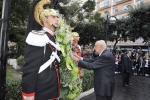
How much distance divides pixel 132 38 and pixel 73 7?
7354 millimetres

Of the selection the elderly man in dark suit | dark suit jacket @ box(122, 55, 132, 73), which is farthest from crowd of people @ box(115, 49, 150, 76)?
the elderly man in dark suit

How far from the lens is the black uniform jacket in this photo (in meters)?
2.62

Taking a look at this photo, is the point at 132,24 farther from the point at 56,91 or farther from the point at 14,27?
the point at 56,91

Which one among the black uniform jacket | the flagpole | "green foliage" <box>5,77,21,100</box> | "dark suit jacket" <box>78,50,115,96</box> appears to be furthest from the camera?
"green foliage" <box>5,77,21,100</box>

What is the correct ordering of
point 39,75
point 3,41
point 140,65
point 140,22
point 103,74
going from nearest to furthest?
point 39,75 → point 3,41 → point 103,74 → point 140,65 → point 140,22

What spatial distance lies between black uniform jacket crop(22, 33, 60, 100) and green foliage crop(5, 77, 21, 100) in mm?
2016

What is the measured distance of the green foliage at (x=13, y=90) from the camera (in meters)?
4.62

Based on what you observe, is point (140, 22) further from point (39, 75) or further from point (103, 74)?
point (39, 75)

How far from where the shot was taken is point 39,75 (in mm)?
2768

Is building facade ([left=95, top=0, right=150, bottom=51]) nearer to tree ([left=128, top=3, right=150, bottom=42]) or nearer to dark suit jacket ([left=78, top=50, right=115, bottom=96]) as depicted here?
tree ([left=128, top=3, right=150, bottom=42])

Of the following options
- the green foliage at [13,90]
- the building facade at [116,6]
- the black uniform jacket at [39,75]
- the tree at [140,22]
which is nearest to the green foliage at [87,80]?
the green foliage at [13,90]

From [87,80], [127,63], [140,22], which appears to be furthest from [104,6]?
[87,80]

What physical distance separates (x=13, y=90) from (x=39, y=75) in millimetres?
2206

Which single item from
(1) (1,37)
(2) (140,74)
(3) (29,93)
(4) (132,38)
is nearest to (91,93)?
(1) (1,37)
